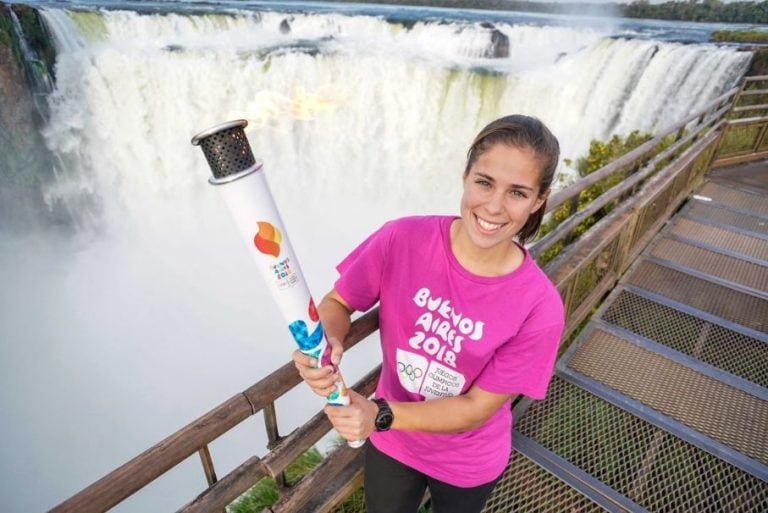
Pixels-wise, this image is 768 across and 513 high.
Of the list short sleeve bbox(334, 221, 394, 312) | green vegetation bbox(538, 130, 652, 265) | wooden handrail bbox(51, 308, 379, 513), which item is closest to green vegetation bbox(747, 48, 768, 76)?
green vegetation bbox(538, 130, 652, 265)

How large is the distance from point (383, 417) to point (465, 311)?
15.9 inches

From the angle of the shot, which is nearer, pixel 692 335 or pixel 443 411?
pixel 443 411

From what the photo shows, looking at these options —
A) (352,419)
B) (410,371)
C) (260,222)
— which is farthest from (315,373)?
(410,371)

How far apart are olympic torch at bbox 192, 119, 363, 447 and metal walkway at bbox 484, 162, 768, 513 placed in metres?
2.05

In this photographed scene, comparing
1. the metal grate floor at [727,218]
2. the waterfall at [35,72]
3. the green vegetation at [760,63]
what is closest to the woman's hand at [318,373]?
the metal grate floor at [727,218]

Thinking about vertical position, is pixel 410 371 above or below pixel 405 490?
above

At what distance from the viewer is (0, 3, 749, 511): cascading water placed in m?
13.0

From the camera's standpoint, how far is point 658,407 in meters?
2.93

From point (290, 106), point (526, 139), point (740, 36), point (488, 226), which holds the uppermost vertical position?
point (290, 106)

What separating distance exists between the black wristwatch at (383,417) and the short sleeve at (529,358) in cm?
30

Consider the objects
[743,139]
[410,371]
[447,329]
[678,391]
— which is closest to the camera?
[447,329]

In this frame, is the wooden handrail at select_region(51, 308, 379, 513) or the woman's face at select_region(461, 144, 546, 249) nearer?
the wooden handrail at select_region(51, 308, 379, 513)

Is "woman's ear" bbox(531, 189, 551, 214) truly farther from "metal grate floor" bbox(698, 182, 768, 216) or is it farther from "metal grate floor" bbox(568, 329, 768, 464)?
"metal grate floor" bbox(698, 182, 768, 216)

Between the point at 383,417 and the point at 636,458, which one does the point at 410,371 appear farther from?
the point at 636,458
